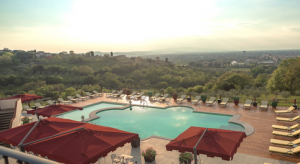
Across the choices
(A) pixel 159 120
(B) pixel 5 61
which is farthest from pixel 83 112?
(B) pixel 5 61


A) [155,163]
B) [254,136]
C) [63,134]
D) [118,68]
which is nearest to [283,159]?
[254,136]

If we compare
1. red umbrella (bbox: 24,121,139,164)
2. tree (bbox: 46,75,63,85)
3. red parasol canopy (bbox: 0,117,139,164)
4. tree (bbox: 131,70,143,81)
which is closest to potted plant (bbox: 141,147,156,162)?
red parasol canopy (bbox: 0,117,139,164)

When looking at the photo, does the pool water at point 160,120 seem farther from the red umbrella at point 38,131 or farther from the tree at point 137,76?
the tree at point 137,76

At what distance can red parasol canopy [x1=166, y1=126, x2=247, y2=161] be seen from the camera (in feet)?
15.4

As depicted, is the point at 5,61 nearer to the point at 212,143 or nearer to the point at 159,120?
the point at 159,120

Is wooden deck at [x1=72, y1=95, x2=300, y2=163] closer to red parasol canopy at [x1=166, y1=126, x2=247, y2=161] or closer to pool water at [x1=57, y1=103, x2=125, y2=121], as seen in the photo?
pool water at [x1=57, y1=103, x2=125, y2=121]

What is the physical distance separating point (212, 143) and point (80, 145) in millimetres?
3337

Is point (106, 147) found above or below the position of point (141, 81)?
above

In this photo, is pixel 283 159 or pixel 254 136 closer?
pixel 283 159

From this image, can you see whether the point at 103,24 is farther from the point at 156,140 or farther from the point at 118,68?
the point at 118,68

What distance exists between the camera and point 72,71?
48.5 m

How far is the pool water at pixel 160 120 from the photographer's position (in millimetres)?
10807

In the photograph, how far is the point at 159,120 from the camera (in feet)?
41.0

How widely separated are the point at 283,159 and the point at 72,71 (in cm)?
4908
